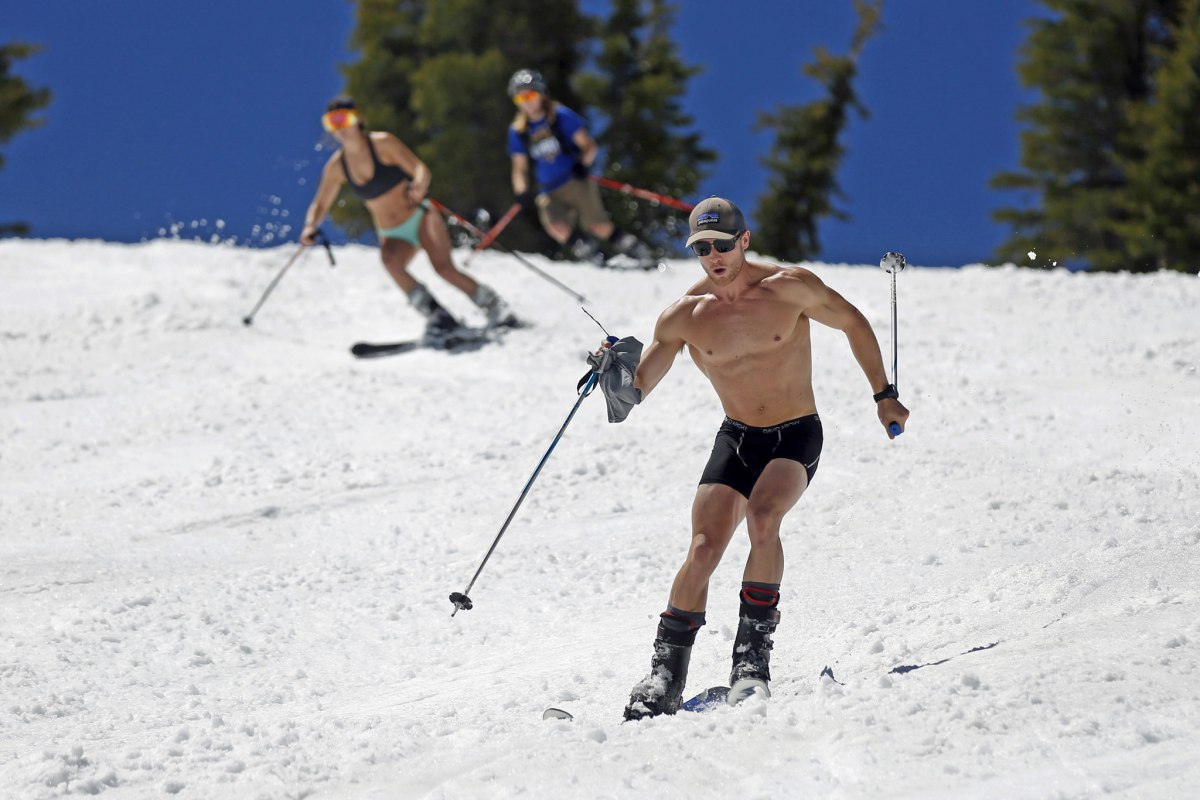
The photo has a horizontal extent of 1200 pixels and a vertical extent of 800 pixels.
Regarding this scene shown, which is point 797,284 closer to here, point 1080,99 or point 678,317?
point 678,317

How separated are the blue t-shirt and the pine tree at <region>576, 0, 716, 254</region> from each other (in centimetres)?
1200

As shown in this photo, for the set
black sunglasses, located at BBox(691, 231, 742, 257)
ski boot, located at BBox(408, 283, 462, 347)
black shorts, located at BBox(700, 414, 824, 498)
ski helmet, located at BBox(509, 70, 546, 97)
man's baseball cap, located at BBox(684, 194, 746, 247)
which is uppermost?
ski helmet, located at BBox(509, 70, 546, 97)

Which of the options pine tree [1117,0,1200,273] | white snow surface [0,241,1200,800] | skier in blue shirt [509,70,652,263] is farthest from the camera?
pine tree [1117,0,1200,273]

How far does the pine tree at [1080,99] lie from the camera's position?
24.3 meters

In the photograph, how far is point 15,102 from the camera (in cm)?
2608

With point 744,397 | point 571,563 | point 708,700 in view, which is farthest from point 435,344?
point 708,700

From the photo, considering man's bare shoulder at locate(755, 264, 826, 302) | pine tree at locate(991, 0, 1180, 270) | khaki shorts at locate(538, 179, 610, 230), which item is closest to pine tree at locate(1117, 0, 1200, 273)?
pine tree at locate(991, 0, 1180, 270)

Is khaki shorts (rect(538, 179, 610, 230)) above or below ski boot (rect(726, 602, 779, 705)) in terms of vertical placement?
above

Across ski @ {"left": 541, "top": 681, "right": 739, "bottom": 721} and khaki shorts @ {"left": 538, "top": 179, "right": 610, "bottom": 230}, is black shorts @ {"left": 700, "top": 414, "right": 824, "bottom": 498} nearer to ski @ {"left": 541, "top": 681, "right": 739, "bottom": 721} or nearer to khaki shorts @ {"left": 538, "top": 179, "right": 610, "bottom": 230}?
ski @ {"left": 541, "top": 681, "right": 739, "bottom": 721}

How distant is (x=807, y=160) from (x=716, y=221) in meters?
22.1

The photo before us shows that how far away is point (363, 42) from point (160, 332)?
15.8m

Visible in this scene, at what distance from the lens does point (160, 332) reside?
39.5ft

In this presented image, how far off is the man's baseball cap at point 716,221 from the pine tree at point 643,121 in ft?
65.4

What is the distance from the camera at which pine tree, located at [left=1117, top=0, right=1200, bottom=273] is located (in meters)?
21.2
